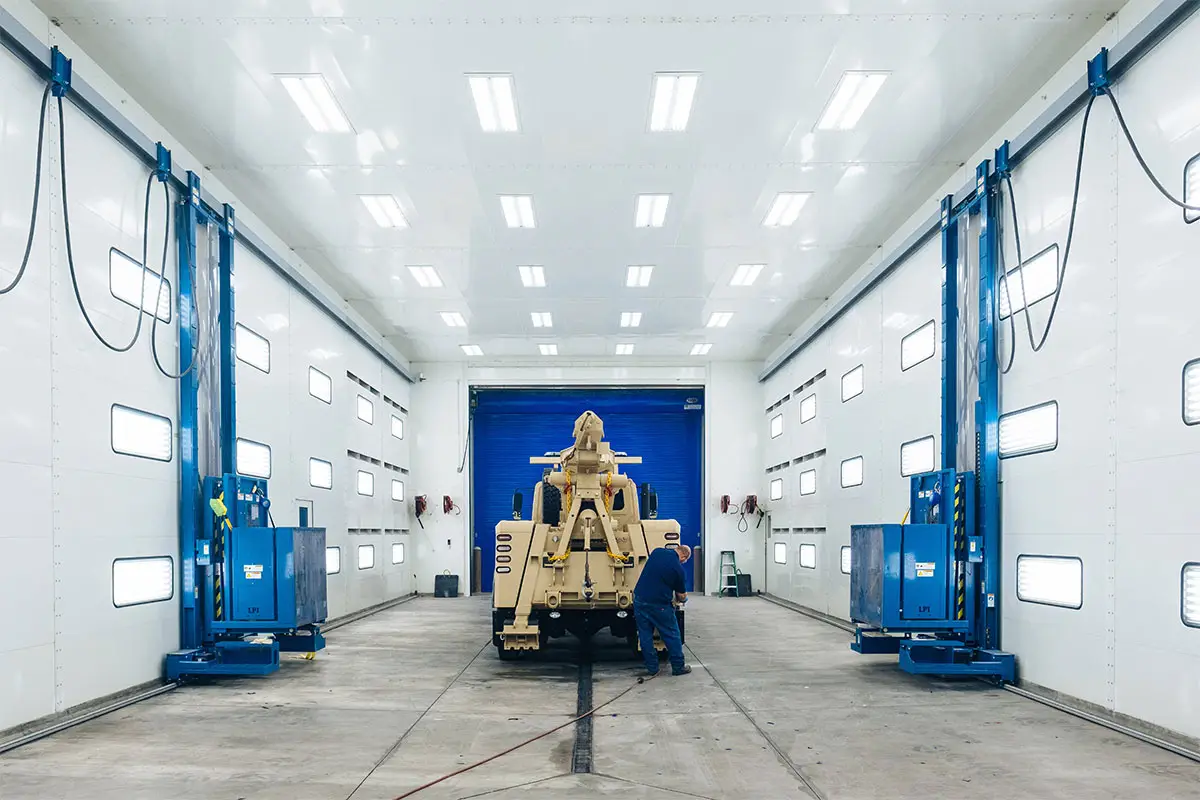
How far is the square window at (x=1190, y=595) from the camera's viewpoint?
238 inches

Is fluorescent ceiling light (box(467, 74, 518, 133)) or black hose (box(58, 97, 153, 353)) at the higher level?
fluorescent ceiling light (box(467, 74, 518, 133))

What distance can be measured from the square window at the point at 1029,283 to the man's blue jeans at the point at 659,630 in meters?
4.69

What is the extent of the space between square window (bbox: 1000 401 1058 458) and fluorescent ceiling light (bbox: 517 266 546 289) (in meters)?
7.45

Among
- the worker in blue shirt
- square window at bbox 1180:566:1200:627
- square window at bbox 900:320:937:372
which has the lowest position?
the worker in blue shirt

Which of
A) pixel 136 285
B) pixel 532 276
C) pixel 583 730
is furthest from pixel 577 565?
pixel 532 276

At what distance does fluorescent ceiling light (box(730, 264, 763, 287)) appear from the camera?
1429 centimetres

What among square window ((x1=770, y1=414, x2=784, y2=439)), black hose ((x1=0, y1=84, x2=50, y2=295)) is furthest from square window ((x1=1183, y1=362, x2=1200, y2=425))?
square window ((x1=770, y1=414, x2=784, y2=439))

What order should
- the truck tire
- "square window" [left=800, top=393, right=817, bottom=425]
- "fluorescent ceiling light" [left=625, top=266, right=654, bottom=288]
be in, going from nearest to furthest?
the truck tire → "fluorescent ceiling light" [left=625, top=266, right=654, bottom=288] → "square window" [left=800, top=393, right=817, bottom=425]

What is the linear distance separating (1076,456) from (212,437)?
337 inches

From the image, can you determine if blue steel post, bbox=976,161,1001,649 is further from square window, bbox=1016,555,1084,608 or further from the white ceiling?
the white ceiling

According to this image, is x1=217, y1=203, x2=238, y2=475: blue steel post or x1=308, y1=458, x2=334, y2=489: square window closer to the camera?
x1=217, y1=203, x2=238, y2=475: blue steel post

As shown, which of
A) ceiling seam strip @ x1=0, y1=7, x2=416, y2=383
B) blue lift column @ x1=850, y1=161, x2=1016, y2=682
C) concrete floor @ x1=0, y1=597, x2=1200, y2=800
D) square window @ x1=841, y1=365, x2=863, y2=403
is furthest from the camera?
square window @ x1=841, y1=365, x2=863, y2=403

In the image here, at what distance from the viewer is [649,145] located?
31.7ft

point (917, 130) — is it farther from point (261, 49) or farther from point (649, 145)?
point (261, 49)
